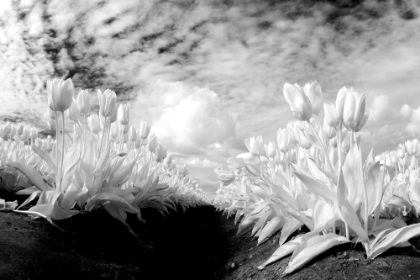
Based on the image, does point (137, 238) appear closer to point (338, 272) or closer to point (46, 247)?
point (46, 247)

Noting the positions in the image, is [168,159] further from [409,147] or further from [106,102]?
[409,147]

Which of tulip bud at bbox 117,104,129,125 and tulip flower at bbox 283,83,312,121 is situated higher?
tulip flower at bbox 283,83,312,121

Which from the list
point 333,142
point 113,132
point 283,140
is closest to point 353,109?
point 333,142

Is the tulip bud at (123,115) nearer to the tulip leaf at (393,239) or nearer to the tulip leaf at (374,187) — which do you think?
the tulip leaf at (374,187)

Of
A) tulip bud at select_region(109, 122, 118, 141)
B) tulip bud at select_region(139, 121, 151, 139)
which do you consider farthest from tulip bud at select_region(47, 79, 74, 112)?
tulip bud at select_region(139, 121, 151, 139)

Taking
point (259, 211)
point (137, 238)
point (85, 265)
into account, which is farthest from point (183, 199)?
point (85, 265)

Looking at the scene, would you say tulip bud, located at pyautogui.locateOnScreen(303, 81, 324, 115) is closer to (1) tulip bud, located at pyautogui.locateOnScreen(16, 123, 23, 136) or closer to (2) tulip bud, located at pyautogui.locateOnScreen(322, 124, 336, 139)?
(2) tulip bud, located at pyautogui.locateOnScreen(322, 124, 336, 139)
